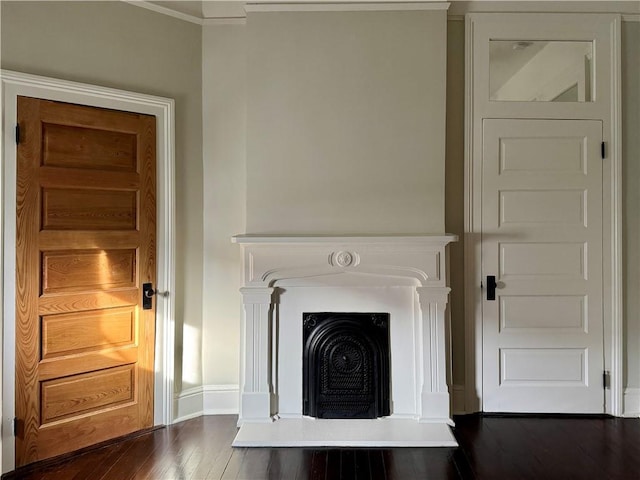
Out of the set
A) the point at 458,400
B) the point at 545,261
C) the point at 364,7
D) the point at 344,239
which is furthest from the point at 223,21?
the point at 458,400

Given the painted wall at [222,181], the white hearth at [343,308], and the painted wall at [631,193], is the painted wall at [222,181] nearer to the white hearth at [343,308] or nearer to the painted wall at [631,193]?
the painted wall at [631,193]

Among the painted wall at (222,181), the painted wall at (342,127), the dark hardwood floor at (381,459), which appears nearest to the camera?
the dark hardwood floor at (381,459)

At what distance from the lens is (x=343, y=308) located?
3025mm

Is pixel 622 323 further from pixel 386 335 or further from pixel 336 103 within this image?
pixel 336 103

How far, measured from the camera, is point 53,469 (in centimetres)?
247

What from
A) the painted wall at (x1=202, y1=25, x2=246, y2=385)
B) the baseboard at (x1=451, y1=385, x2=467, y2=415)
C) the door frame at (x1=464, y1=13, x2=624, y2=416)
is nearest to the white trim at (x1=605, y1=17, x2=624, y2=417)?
the door frame at (x1=464, y1=13, x2=624, y2=416)

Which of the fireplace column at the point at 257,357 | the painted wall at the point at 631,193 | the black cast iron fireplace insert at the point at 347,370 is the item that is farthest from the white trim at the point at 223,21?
the painted wall at the point at 631,193

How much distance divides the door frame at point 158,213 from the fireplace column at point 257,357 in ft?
1.71

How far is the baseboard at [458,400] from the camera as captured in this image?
3164 mm

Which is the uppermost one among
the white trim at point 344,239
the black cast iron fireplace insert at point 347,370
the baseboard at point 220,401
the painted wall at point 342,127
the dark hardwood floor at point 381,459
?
the painted wall at point 342,127

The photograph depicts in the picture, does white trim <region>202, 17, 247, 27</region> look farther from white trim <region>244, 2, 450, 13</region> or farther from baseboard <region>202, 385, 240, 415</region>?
baseboard <region>202, 385, 240, 415</region>

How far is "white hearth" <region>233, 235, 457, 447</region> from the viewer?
115 inches

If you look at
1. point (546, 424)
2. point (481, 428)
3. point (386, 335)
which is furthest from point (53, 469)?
point (546, 424)

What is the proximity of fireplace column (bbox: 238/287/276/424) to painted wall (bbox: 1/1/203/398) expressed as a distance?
0.45 meters
